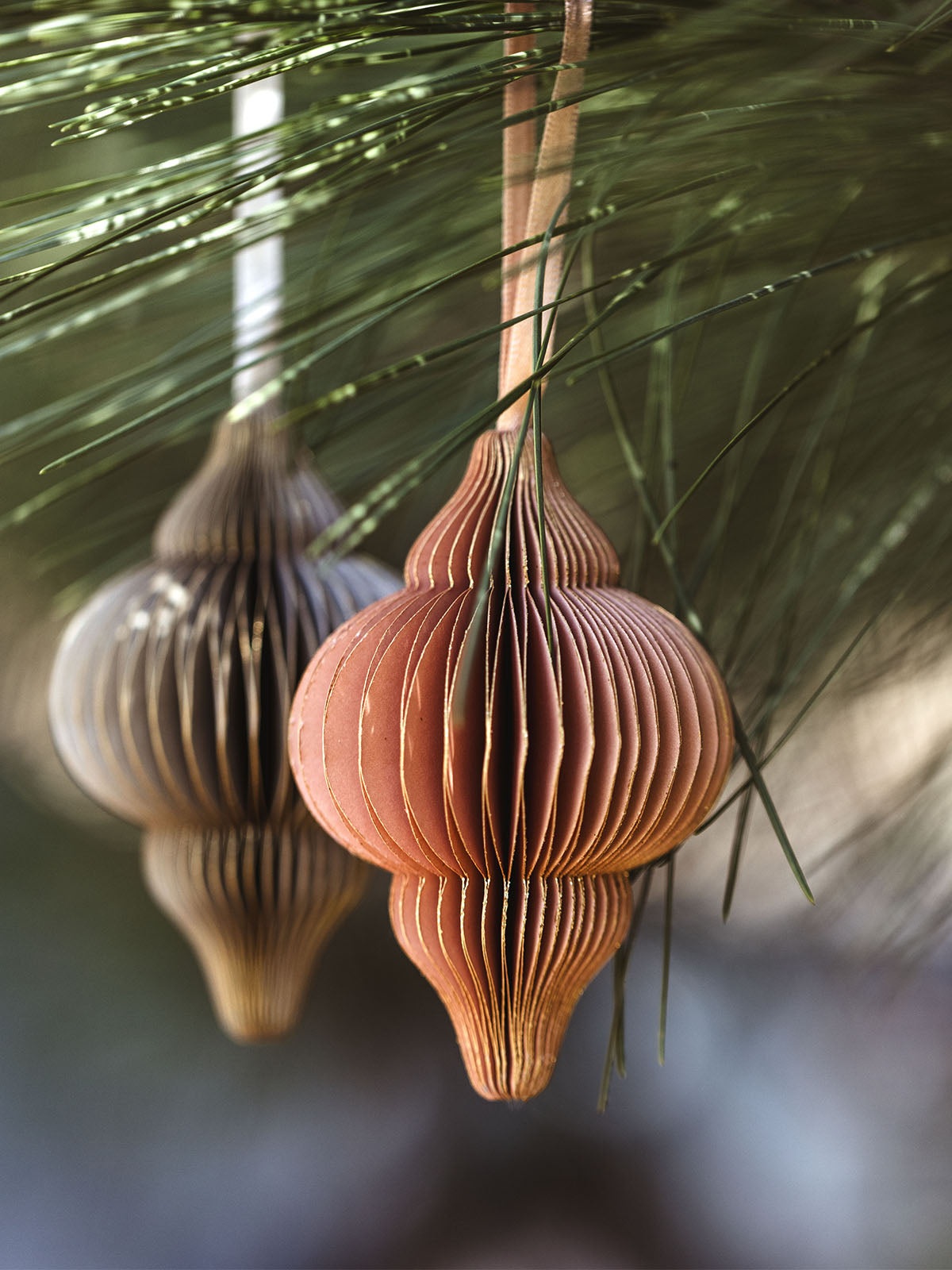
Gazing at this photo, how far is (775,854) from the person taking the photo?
95 centimetres

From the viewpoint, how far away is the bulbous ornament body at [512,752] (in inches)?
7.6

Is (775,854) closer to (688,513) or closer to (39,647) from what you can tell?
(688,513)

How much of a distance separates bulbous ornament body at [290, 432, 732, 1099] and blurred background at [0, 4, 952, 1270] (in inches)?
1.7

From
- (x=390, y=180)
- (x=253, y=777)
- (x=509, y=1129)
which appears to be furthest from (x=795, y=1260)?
(x=390, y=180)

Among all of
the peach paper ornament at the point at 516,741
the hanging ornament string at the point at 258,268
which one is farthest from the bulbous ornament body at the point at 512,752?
the hanging ornament string at the point at 258,268

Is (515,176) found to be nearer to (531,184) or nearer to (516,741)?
(531,184)

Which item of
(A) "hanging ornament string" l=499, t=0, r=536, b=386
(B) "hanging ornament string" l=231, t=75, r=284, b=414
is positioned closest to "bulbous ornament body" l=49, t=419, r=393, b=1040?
(B) "hanging ornament string" l=231, t=75, r=284, b=414

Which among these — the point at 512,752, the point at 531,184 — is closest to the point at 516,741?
the point at 512,752

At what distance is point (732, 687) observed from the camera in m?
0.36

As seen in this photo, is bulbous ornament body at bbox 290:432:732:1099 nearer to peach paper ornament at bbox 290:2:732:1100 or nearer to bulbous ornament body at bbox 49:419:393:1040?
Answer: peach paper ornament at bbox 290:2:732:1100

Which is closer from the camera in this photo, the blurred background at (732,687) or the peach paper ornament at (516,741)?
the peach paper ornament at (516,741)

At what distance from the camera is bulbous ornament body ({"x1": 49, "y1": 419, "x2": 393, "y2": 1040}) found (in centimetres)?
34

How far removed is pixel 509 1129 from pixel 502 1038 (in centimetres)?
127

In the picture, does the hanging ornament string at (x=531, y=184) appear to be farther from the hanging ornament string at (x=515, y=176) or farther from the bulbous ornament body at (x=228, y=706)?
the bulbous ornament body at (x=228, y=706)
